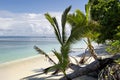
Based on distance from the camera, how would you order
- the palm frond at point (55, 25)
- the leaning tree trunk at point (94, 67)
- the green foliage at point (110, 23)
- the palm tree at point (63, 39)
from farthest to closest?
the green foliage at point (110, 23) < the palm frond at point (55, 25) < the leaning tree trunk at point (94, 67) < the palm tree at point (63, 39)

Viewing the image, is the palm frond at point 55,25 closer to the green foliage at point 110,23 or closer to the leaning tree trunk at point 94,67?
the leaning tree trunk at point 94,67

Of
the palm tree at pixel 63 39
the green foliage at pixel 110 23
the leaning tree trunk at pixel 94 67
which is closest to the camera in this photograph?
A: the palm tree at pixel 63 39

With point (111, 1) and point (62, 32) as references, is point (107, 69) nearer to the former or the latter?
point (62, 32)

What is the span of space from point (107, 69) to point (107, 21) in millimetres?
8880

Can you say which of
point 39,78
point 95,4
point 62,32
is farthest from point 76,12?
point 95,4

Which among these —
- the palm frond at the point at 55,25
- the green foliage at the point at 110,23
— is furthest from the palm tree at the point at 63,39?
the green foliage at the point at 110,23

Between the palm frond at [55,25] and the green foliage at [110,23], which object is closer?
the palm frond at [55,25]

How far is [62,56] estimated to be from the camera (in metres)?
12.1

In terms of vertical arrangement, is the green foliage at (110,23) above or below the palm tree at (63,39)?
above

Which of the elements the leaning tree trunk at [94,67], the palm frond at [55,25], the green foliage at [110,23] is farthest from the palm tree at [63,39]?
the green foliage at [110,23]

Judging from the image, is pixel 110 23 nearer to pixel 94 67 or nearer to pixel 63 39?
pixel 63 39

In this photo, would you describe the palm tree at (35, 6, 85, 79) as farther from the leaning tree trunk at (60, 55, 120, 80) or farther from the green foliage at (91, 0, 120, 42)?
the green foliage at (91, 0, 120, 42)

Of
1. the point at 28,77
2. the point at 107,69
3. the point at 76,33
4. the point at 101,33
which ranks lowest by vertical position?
the point at 107,69

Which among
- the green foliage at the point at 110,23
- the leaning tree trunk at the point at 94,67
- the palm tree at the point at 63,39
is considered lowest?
the leaning tree trunk at the point at 94,67
